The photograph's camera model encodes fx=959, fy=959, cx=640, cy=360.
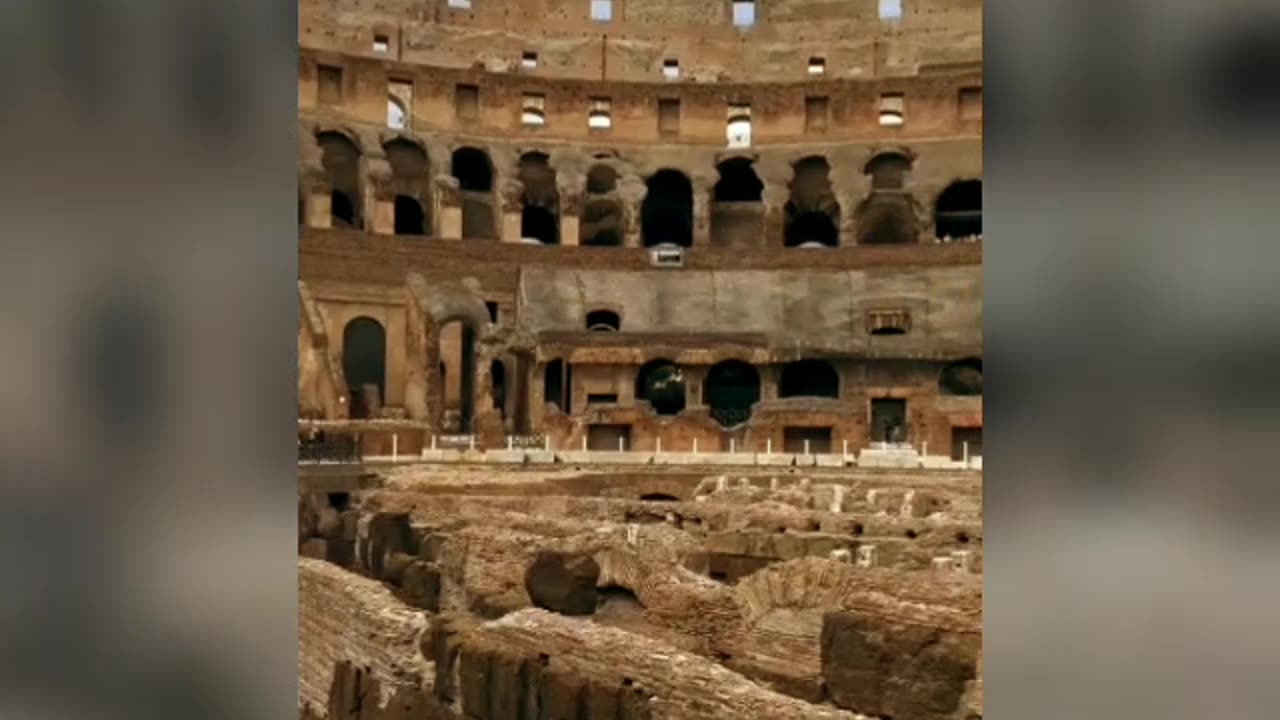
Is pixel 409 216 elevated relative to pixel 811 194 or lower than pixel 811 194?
lower

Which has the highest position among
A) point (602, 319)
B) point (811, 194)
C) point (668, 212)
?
point (811, 194)

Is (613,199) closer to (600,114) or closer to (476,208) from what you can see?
(600,114)

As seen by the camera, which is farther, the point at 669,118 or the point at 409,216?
the point at 409,216

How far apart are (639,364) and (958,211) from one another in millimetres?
18321

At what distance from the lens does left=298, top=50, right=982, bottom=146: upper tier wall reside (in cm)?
3781

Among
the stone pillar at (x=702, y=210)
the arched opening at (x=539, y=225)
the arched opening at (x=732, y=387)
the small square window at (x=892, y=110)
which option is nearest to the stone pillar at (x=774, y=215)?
the stone pillar at (x=702, y=210)

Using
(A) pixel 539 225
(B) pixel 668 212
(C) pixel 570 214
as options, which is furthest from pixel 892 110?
(A) pixel 539 225

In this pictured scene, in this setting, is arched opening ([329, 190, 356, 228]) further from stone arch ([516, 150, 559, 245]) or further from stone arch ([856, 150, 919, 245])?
stone arch ([856, 150, 919, 245])

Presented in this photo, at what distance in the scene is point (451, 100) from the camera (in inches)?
1537
